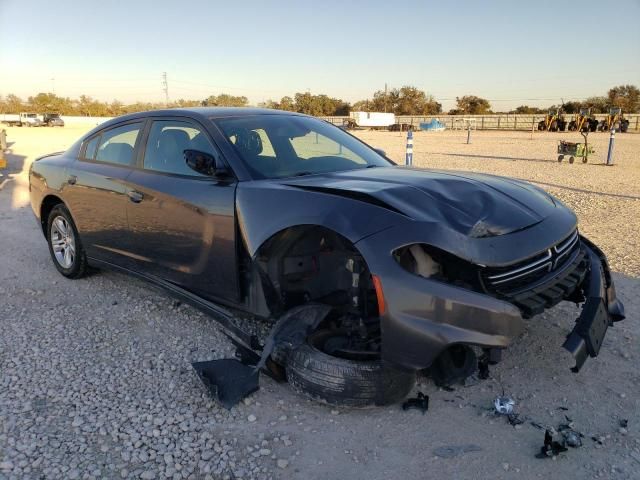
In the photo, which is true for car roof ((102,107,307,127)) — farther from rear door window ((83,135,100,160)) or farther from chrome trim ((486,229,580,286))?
chrome trim ((486,229,580,286))

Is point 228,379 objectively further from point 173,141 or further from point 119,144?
point 119,144

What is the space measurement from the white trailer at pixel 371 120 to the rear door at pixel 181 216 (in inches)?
2263

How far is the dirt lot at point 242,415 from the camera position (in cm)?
245

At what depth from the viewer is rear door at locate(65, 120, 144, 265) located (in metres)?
4.25

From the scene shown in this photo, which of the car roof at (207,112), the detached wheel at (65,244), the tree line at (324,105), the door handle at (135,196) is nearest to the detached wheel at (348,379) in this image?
the door handle at (135,196)

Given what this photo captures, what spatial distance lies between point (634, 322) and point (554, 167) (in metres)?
13.0

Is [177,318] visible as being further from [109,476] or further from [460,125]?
[460,125]

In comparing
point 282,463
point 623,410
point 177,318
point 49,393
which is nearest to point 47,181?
point 177,318

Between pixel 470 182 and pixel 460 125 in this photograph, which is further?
pixel 460 125

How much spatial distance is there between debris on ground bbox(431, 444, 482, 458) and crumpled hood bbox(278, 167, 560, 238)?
1052mm

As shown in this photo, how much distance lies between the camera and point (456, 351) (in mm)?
2900

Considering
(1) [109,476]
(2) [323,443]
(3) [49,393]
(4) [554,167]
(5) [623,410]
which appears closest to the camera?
(1) [109,476]

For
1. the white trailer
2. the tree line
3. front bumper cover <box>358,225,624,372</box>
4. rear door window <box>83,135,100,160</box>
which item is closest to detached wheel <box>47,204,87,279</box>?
rear door window <box>83,135,100,160</box>

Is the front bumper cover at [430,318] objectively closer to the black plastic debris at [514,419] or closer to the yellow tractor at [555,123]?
the black plastic debris at [514,419]
